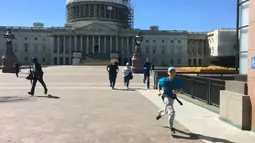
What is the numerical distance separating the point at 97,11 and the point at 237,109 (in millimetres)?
130261

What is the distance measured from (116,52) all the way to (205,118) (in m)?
119

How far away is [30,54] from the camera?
134125mm

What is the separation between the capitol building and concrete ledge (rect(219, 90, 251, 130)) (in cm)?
11363

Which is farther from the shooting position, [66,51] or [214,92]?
[66,51]

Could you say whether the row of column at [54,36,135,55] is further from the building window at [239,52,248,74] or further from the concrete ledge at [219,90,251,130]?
the concrete ledge at [219,90,251,130]

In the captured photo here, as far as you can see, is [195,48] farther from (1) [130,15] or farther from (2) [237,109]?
(2) [237,109]

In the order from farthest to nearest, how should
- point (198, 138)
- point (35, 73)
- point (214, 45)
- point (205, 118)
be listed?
point (214, 45), point (35, 73), point (205, 118), point (198, 138)

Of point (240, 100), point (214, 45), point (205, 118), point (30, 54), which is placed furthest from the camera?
point (30, 54)

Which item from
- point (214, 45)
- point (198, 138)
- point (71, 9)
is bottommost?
point (198, 138)

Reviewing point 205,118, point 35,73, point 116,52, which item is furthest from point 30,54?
point 205,118

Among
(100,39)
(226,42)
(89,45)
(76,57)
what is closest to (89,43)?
(89,45)

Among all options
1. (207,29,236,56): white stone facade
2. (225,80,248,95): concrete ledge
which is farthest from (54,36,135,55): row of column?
(225,80,248,95): concrete ledge

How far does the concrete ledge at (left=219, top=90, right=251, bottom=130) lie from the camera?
8.81 m

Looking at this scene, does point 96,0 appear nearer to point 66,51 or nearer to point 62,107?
point 66,51
